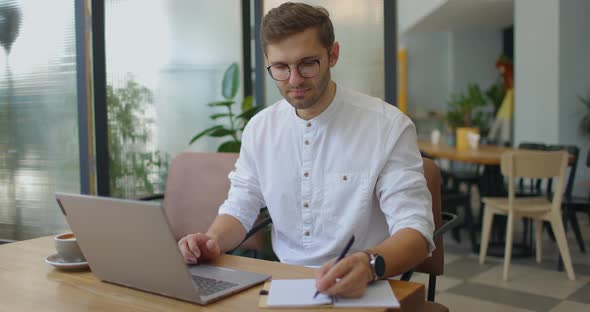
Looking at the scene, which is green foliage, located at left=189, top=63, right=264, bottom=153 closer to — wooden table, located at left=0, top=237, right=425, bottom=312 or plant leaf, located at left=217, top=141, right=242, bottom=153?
plant leaf, located at left=217, top=141, right=242, bottom=153

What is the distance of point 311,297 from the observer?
989 millimetres

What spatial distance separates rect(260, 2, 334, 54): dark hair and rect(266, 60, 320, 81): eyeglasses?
0.07 m

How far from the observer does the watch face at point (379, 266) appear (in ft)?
3.55

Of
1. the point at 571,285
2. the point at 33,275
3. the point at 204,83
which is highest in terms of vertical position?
the point at 204,83

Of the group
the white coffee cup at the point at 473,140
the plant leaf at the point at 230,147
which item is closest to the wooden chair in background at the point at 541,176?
the white coffee cup at the point at 473,140

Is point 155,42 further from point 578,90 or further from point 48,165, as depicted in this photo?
point 578,90

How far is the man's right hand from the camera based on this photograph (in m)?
1.28

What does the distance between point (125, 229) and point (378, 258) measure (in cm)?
50

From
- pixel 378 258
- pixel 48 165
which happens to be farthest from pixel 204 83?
pixel 378 258

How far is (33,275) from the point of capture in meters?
1.24

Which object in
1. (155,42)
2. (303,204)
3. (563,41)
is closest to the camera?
(303,204)

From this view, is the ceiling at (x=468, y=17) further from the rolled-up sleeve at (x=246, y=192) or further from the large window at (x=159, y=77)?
the rolled-up sleeve at (x=246, y=192)

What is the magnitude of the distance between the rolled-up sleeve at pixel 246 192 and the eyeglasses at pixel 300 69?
0.33 metres

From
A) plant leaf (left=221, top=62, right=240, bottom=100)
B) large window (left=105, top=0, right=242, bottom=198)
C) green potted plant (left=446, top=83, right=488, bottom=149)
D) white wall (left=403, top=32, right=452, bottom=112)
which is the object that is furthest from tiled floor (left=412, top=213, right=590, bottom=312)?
white wall (left=403, top=32, right=452, bottom=112)
